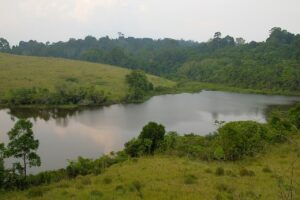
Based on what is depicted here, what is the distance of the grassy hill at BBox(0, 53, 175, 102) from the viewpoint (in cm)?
10250

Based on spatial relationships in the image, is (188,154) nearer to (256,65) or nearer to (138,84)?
(138,84)

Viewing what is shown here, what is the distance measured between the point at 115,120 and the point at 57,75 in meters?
53.6

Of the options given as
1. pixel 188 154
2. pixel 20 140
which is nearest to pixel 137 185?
pixel 20 140

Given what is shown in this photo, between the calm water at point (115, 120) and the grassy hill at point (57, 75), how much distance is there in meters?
16.2

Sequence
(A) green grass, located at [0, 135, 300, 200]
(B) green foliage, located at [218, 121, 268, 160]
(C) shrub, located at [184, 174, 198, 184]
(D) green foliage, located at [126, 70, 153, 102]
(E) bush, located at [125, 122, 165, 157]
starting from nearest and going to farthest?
(A) green grass, located at [0, 135, 300, 200] < (C) shrub, located at [184, 174, 198, 184] < (B) green foliage, located at [218, 121, 268, 160] < (E) bush, located at [125, 122, 165, 157] < (D) green foliage, located at [126, 70, 153, 102]

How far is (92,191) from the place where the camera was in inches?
603

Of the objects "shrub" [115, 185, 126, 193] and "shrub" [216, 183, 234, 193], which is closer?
"shrub" [216, 183, 234, 193]

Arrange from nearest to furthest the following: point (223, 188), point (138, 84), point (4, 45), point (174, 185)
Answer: point (223, 188) → point (174, 185) → point (138, 84) → point (4, 45)

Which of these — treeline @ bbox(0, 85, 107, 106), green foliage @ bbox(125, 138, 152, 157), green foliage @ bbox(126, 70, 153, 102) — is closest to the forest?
green foliage @ bbox(126, 70, 153, 102)

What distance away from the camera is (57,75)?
11569cm

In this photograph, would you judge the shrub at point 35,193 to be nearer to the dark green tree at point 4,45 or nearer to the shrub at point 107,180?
the shrub at point 107,180

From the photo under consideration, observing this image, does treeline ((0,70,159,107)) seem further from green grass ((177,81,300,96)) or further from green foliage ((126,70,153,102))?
green grass ((177,81,300,96))

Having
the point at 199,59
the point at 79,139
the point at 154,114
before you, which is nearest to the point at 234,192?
the point at 79,139

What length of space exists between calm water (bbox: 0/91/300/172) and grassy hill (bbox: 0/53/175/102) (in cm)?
1617
